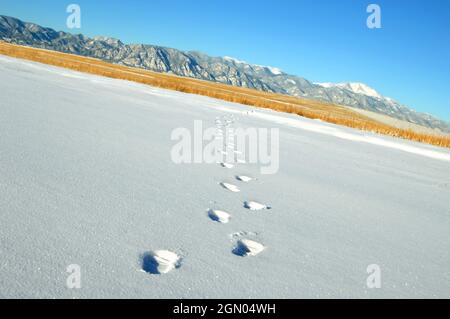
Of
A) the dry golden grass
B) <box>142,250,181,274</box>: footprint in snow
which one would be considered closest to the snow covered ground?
<box>142,250,181,274</box>: footprint in snow

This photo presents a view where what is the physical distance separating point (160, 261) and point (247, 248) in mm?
650

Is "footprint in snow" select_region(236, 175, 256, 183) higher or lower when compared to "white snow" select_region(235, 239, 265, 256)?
higher

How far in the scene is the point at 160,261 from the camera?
1.87 m

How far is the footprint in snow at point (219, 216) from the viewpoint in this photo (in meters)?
2.61

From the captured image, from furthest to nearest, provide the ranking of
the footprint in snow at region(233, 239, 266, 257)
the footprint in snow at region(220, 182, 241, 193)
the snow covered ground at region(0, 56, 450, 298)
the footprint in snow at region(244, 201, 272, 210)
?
the footprint in snow at region(220, 182, 241, 193)
the footprint in snow at region(244, 201, 272, 210)
the footprint in snow at region(233, 239, 266, 257)
the snow covered ground at region(0, 56, 450, 298)

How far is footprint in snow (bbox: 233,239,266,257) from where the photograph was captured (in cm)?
214

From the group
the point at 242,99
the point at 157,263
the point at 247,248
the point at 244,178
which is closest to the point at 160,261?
the point at 157,263

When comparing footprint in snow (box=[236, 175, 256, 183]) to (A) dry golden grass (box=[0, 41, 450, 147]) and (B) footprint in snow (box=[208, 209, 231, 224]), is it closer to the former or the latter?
(B) footprint in snow (box=[208, 209, 231, 224])

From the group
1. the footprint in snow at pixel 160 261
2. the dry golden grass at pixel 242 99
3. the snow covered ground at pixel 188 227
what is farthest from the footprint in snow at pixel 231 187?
the dry golden grass at pixel 242 99

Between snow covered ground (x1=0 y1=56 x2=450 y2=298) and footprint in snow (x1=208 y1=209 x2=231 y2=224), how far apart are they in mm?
20

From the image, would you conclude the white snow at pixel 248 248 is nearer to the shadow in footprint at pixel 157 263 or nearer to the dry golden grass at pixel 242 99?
the shadow in footprint at pixel 157 263

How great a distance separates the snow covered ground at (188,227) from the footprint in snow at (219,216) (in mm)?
20
